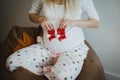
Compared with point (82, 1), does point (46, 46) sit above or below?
below

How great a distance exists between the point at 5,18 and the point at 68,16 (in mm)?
1481

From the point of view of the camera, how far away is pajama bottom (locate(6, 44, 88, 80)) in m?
1.30

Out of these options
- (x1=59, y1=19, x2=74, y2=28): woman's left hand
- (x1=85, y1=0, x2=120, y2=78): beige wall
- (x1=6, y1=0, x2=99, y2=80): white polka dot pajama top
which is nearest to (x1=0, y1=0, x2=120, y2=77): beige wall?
(x1=85, y1=0, x2=120, y2=78): beige wall

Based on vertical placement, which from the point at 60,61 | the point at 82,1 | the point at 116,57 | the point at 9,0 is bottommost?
the point at 116,57

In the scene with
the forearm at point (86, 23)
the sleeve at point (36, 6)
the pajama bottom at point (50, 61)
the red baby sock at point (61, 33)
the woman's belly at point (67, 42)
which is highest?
the sleeve at point (36, 6)

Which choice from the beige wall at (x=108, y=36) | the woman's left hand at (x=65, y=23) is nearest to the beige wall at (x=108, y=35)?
the beige wall at (x=108, y=36)

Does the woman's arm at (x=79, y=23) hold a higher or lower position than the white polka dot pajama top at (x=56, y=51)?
higher

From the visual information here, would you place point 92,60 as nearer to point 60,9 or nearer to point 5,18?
point 60,9

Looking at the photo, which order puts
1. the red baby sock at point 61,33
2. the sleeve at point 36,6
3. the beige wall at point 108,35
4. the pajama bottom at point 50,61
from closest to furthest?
the pajama bottom at point 50,61 < the red baby sock at point 61,33 < the sleeve at point 36,6 < the beige wall at point 108,35

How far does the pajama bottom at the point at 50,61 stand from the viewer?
51.0 inches

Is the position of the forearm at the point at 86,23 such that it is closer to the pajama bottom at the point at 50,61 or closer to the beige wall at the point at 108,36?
the pajama bottom at the point at 50,61

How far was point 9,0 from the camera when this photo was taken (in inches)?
103

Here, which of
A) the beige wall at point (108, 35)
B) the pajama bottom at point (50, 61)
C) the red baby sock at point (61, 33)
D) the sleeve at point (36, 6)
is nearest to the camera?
the pajama bottom at point (50, 61)

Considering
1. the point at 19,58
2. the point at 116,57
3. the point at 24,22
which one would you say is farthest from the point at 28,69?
the point at 24,22
